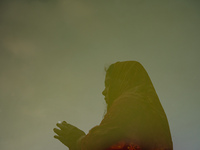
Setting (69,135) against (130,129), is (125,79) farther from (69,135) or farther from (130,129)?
(69,135)

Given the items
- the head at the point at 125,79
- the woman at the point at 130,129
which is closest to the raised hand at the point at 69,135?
the woman at the point at 130,129

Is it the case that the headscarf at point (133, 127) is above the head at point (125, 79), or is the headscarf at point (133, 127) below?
below

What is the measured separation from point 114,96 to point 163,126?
3.79 ft

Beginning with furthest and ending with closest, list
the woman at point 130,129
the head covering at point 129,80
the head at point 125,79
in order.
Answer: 1. the head at point 125,79
2. the head covering at point 129,80
3. the woman at point 130,129

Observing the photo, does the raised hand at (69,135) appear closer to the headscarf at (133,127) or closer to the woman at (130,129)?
the woman at (130,129)

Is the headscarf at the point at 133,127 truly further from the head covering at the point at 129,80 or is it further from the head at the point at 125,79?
the head at the point at 125,79

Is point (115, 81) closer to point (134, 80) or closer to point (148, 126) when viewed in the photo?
point (134, 80)

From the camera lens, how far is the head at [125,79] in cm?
279

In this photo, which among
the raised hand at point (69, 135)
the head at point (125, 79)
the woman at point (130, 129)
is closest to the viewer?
the woman at point (130, 129)

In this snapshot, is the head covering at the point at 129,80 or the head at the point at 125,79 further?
the head at the point at 125,79

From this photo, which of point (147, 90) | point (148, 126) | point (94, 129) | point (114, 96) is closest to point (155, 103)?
point (147, 90)

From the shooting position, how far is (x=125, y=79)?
2.95m

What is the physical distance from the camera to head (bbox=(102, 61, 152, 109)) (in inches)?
110

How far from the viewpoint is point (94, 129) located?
200cm
